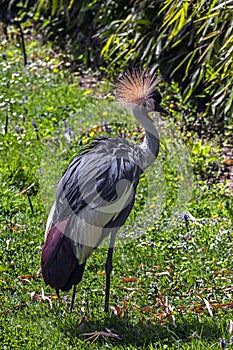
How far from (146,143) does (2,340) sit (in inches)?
58.5

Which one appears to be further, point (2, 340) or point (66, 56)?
point (66, 56)

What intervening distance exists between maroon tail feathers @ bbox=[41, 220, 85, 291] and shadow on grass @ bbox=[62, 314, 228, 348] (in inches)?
11.7

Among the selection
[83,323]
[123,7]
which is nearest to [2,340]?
[83,323]

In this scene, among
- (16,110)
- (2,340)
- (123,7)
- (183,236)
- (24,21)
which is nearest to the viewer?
(2,340)

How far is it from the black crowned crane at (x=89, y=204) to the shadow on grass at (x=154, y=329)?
18 cm

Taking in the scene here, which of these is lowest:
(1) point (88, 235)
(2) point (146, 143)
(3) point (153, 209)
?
(3) point (153, 209)

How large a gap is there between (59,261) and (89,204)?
15.0 inches

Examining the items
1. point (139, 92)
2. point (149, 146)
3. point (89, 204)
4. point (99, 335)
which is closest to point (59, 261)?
point (89, 204)

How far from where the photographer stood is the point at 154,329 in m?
4.44

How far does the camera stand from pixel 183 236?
554 centimetres

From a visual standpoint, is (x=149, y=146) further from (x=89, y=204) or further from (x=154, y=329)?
(x=154, y=329)

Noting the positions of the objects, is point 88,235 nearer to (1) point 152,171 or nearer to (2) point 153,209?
(2) point 153,209

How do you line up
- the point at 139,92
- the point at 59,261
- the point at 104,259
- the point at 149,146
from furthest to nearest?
1. the point at 104,259
2. the point at 139,92
3. the point at 149,146
4. the point at 59,261

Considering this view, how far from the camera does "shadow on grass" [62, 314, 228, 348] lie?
4297mm
